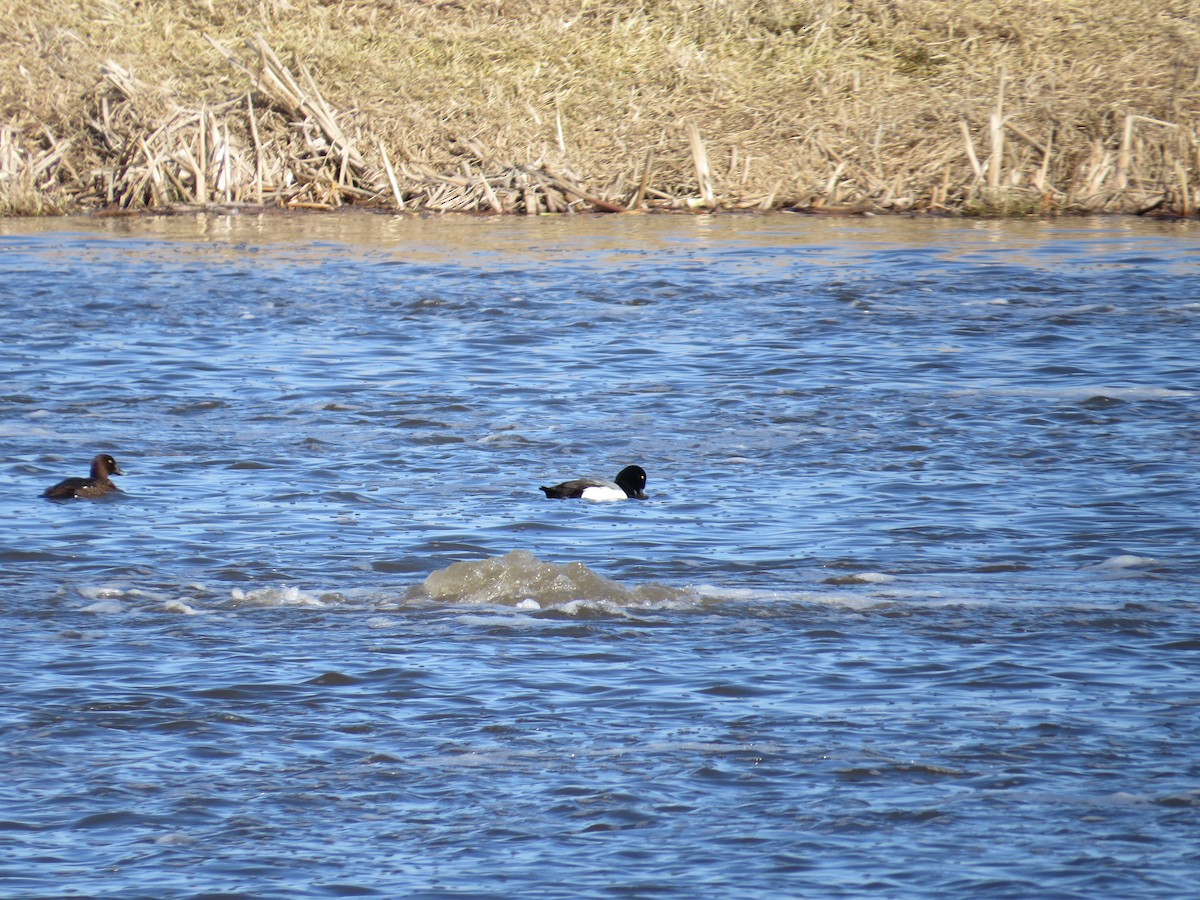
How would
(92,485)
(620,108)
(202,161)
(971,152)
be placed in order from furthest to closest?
(620,108) → (202,161) → (971,152) → (92,485)

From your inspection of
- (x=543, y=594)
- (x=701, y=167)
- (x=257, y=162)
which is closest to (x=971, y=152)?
(x=701, y=167)

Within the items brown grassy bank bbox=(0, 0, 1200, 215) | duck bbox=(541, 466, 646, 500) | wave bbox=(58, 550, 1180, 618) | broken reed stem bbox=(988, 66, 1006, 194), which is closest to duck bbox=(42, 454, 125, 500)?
wave bbox=(58, 550, 1180, 618)

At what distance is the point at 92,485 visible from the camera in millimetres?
10891

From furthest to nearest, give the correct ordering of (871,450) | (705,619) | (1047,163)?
(1047,163) < (871,450) < (705,619)

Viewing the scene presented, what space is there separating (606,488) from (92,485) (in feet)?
10.1

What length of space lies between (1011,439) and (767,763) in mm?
6559

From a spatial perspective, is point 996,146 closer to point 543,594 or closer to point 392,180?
point 392,180

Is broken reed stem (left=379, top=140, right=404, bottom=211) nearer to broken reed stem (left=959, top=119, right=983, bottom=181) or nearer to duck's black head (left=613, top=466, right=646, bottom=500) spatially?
broken reed stem (left=959, top=119, right=983, bottom=181)

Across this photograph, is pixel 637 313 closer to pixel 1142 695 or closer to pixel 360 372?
pixel 360 372

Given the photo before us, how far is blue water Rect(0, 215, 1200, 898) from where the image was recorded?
228 inches

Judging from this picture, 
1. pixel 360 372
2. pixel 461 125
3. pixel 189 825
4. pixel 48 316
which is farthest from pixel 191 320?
pixel 189 825

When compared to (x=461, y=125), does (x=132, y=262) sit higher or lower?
lower

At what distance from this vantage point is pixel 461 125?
2869cm

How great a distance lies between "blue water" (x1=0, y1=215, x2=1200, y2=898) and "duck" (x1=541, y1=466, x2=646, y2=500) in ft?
0.29
